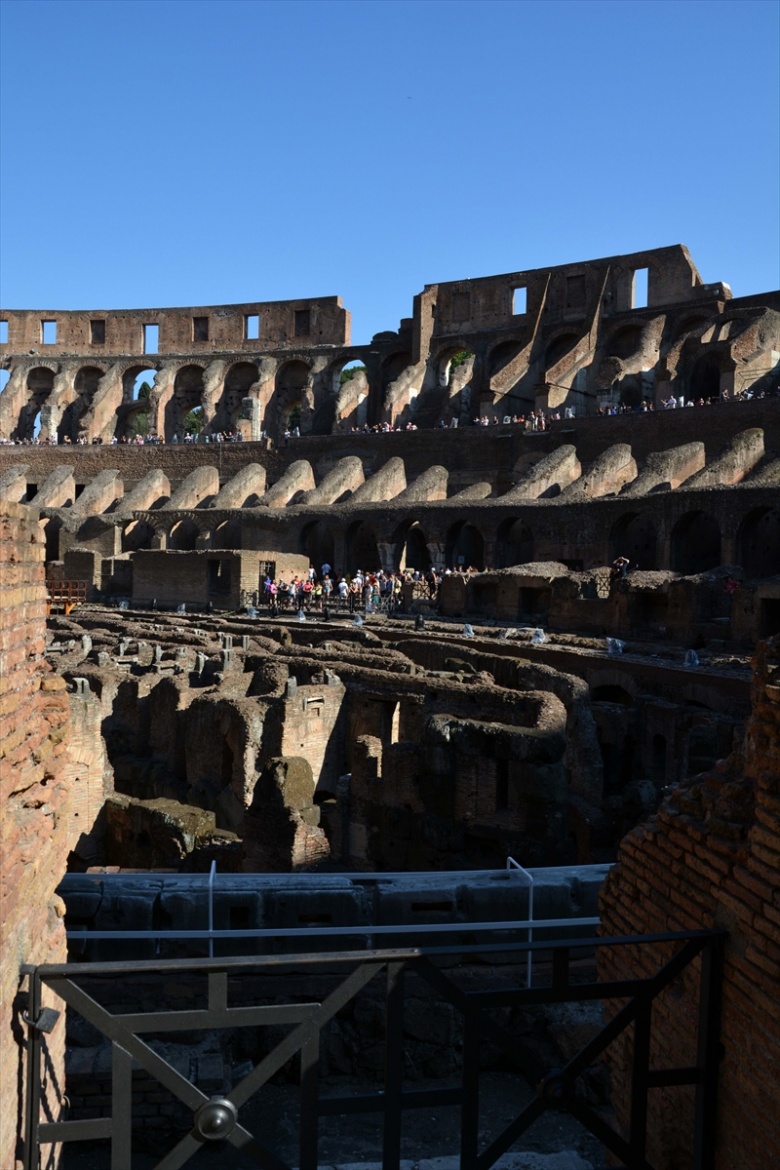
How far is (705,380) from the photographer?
3912 cm

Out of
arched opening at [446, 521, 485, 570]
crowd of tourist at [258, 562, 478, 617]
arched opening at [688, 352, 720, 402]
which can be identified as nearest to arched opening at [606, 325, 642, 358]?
arched opening at [688, 352, 720, 402]

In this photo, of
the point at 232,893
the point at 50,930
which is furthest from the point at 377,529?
the point at 50,930

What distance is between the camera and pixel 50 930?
4.25m

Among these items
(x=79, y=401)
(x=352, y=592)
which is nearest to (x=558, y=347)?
(x=352, y=592)

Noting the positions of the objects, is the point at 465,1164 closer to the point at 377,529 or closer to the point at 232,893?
the point at 232,893

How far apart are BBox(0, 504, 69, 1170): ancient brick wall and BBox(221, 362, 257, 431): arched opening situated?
2017 inches

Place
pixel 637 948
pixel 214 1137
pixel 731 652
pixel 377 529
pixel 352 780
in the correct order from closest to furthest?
pixel 214 1137, pixel 637 948, pixel 352 780, pixel 731 652, pixel 377 529

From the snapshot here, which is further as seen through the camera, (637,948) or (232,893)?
(232,893)

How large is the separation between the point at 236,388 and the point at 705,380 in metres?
27.3

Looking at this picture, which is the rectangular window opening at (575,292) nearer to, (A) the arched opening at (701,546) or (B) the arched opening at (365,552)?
(B) the arched opening at (365,552)

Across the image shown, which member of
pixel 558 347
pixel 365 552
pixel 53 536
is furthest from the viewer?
pixel 558 347

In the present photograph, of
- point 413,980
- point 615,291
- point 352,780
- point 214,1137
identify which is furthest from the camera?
point 615,291

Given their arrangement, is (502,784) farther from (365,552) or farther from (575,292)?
(575,292)

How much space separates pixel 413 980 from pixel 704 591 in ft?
52.6
